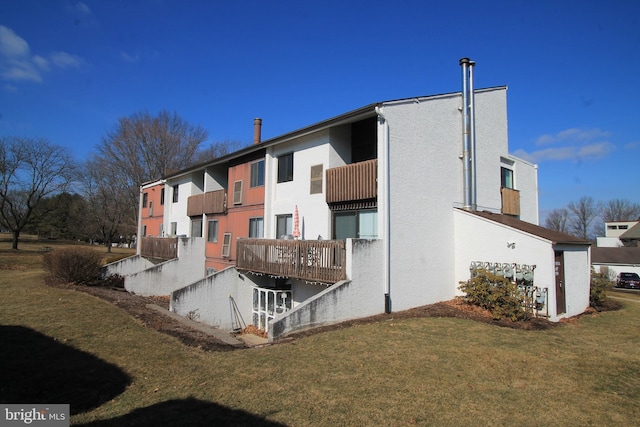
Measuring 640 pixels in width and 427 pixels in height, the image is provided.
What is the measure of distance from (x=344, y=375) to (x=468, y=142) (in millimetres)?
12304

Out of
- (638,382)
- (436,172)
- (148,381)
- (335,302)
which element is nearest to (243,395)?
(148,381)

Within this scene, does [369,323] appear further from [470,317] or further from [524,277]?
[524,277]

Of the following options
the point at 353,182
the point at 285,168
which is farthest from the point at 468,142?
the point at 285,168

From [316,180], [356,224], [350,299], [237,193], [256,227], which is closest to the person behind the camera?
[350,299]

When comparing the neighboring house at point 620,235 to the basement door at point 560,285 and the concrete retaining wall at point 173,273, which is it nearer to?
the basement door at point 560,285

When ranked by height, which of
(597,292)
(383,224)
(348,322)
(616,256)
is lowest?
(348,322)

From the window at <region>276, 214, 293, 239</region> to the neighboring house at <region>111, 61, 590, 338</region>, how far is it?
0.31 ft

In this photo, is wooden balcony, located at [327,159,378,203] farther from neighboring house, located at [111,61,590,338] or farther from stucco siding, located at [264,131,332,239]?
stucco siding, located at [264,131,332,239]

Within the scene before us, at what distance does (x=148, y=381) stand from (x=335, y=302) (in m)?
5.63

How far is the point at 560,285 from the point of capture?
43.0 feet

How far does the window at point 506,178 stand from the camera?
18984 millimetres

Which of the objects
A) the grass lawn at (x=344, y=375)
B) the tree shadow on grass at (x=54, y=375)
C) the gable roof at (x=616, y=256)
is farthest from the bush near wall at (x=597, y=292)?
the gable roof at (x=616, y=256)

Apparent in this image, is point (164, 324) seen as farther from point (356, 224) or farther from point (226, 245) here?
point (226, 245)

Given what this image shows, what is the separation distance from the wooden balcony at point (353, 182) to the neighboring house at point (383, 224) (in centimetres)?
5
